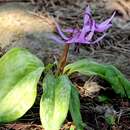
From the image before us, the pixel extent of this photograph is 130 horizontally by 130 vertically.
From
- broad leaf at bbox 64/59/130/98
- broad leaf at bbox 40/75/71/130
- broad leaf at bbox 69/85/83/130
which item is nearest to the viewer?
broad leaf at bbox 40/75/71/130

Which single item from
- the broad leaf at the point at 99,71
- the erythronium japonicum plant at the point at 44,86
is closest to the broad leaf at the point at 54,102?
the erythronium japonicum plant at the point at 44,86

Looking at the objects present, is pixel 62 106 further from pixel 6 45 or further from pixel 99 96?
pixel 6 45

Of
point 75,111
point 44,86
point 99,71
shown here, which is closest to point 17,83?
point 44,86

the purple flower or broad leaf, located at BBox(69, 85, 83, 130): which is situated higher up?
the purple flower

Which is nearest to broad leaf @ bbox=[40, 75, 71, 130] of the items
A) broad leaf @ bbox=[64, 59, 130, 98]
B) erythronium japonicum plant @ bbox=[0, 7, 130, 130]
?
erythronium japonicum plant @ bbox=[0, 7, 130, 130]

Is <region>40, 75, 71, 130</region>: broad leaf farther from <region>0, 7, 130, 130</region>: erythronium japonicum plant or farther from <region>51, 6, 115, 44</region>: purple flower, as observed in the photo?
<region>51, 6, 115, 44</region>: purple flower

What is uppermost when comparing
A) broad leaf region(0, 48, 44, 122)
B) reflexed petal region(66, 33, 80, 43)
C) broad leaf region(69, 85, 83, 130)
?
reflexed petal region(66, 33, 80, 43)

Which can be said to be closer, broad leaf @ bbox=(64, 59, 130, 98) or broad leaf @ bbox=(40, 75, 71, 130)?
broad leaf @ bbox=(40, 75, 71, 130)

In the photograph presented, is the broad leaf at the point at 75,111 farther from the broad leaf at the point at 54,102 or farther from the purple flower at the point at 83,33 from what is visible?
the purple flower at the point at 83,33
